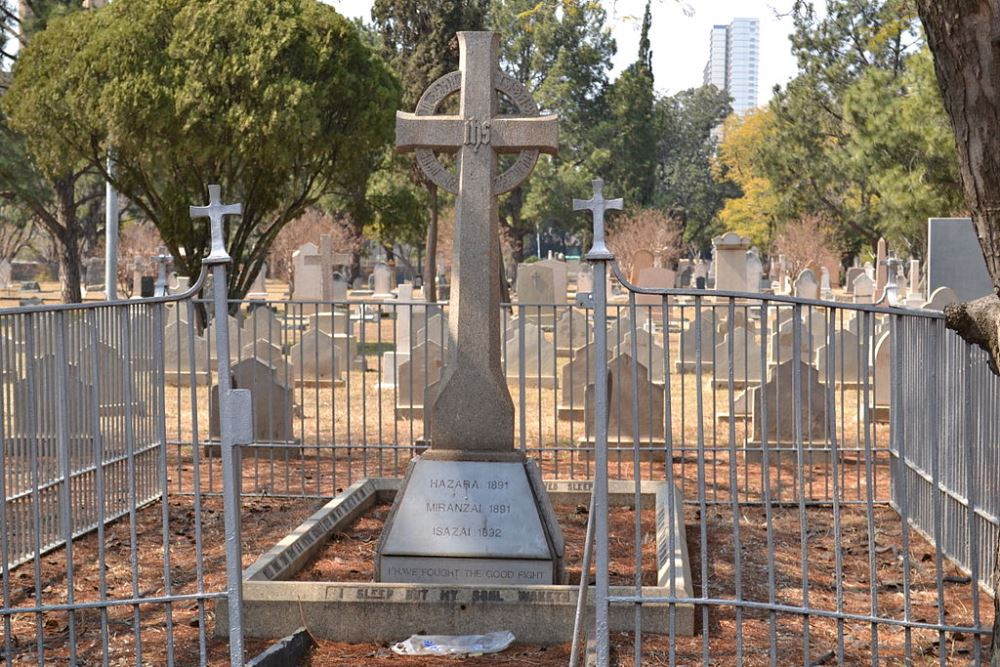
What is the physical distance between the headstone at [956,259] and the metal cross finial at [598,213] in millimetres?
11331

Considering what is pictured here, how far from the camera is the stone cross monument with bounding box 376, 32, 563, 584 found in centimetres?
699

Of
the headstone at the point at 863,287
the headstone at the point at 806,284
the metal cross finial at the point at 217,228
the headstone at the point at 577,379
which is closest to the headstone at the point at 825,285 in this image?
the headstone at the point at 863,287

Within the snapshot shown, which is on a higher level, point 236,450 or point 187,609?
point 236,450

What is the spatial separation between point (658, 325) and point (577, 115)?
4291cm

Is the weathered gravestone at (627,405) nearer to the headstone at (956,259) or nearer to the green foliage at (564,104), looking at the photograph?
the headstone at (956,259)

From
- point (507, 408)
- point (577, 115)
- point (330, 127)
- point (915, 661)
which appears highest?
point (577, 115)

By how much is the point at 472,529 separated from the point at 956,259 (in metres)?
11.0

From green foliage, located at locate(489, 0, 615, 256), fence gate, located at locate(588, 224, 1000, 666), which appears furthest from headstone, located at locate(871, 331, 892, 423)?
green foliage, located at locate(489, 0, 615, 256)

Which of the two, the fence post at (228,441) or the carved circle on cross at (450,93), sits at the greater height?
the carved circle on cross at (450,93)

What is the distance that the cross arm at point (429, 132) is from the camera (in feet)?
24.3

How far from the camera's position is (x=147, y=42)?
2244 centimetres

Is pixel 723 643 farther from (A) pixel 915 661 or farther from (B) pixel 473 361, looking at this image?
(B) pixel 473 361

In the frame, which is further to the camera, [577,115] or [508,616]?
[577,115]

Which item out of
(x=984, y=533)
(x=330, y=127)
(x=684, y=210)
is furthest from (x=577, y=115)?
(x=984, y=533)
